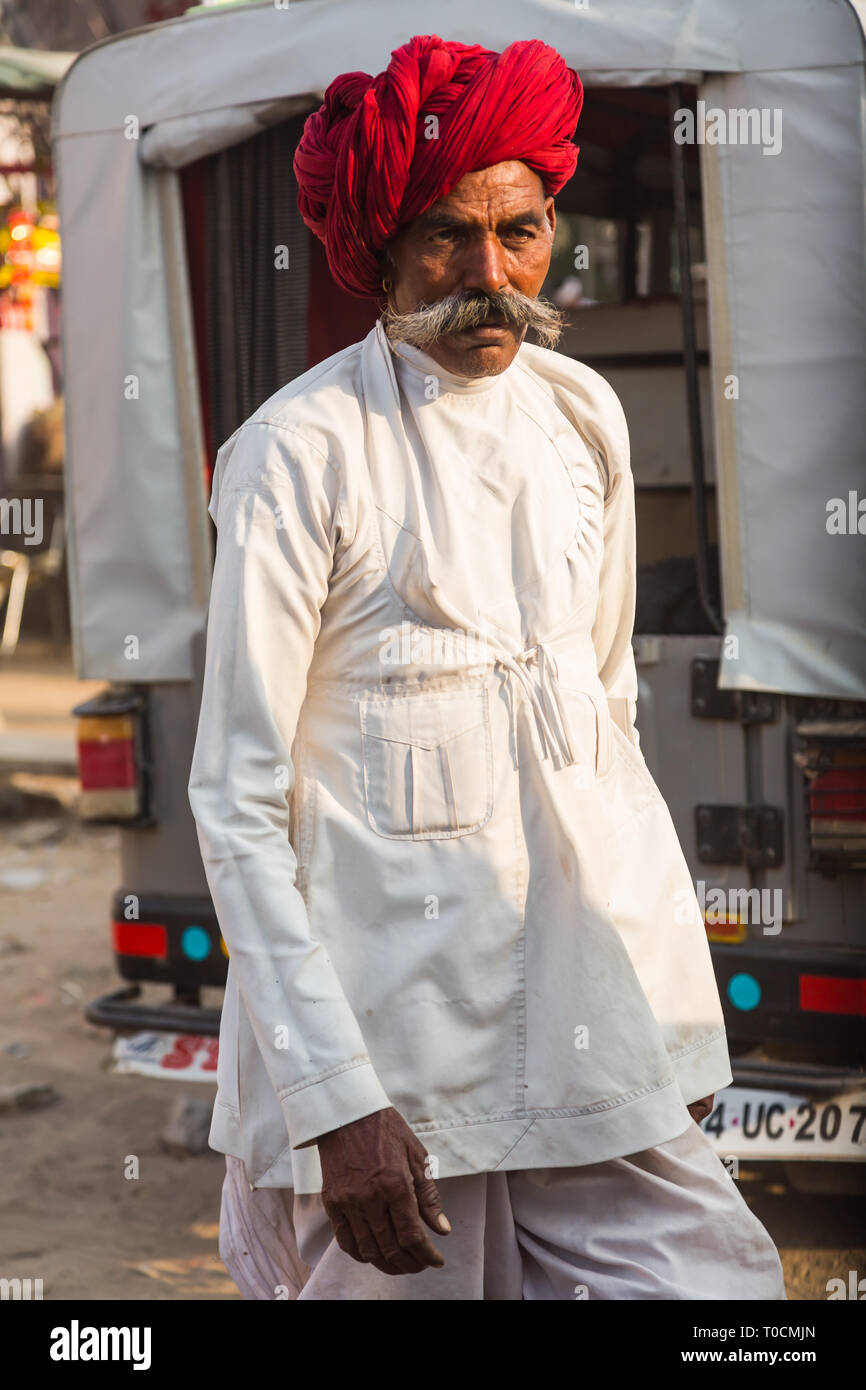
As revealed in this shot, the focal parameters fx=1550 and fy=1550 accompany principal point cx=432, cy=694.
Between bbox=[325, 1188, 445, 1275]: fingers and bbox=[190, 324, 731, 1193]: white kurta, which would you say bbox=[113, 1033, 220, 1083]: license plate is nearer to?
bbox=[190, 324, 731, 1193]: white kurta

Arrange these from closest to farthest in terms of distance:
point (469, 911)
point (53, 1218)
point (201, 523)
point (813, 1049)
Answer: point (469, 911) < point (813, 1049) < point (201, 523) < point (53, 1218)

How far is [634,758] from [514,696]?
272mm

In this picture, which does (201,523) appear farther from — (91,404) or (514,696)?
(514,696)

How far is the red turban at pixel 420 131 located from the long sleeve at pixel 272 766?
0.93 feet

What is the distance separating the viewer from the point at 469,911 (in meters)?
1.73

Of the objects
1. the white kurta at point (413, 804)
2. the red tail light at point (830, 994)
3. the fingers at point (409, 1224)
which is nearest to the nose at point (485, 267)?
the white kurta at point (413, 804)

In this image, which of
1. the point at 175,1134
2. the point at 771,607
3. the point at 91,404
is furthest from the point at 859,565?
the point at 175,1134

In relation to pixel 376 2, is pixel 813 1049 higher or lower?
lower

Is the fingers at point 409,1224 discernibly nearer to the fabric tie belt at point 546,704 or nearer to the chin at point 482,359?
the fabric tie belt at point 546,704

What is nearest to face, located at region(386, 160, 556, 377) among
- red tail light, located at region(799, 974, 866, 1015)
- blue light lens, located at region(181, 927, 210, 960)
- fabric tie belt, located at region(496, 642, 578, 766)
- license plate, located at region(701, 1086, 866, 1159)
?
fabric tie belt, located at region(496, 642, 578, 766)

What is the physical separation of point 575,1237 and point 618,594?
822 millimetres

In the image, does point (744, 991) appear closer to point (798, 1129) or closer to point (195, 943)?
point (798, 1129)

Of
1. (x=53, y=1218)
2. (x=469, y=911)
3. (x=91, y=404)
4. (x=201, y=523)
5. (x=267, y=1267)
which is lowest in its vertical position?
(x=53, y=1218)

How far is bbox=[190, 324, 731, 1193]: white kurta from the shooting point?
169 cm
